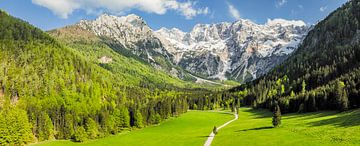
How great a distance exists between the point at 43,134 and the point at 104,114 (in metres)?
29.2

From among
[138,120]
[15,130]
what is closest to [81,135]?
[15,130]

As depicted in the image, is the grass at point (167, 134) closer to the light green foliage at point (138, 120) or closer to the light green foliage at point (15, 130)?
the light green foliage at point (138, 120)

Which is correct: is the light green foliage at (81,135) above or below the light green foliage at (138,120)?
below

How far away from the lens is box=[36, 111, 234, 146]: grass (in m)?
109

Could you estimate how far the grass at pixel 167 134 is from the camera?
109 meters

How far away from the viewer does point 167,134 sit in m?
130

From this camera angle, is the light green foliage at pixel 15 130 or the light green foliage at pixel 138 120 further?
the light green foliage at pixel 138 120

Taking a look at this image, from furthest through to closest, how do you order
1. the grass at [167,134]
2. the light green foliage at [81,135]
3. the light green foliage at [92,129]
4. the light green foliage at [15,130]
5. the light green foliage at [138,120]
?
the light green foliage at [138,120], the light green foliage at [92,129], the light green foliage at [81,135], the light green foliage at [15,130], the grass at [167,134]

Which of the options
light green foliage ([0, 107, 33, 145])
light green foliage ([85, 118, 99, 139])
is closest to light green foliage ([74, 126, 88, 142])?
light green foliage ([85, 118, 99, 139])

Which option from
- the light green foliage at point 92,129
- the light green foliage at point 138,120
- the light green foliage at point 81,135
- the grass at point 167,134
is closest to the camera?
the grass at point 167,134

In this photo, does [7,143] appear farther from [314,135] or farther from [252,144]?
[314,135]

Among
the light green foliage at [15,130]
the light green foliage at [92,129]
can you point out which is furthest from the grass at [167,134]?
the light green foliage at [15,130]

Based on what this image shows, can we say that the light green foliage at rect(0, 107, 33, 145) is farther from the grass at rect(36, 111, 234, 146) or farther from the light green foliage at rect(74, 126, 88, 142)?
the light green foliage at rect(74, 126, 88, 142)

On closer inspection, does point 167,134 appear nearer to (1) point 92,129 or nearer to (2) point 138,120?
(1) point 92,129
